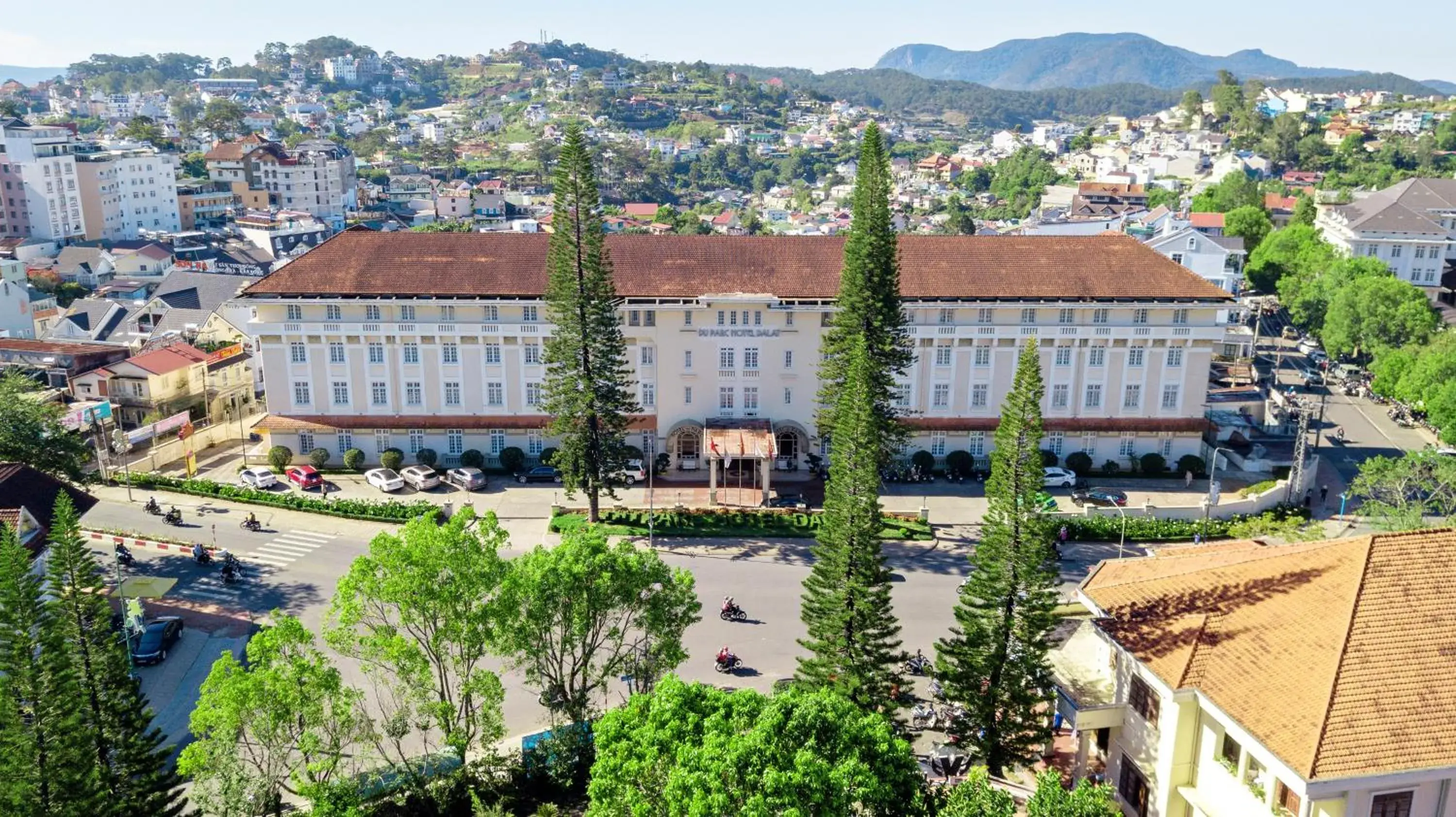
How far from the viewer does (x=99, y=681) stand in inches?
846

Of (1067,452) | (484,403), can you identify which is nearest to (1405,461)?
(1067,452)

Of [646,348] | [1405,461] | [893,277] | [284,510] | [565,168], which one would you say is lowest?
[284,510]

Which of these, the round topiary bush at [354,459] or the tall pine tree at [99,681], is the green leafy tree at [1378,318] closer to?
the round topiary bush at [354,459]

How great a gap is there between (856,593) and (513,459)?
25189mm

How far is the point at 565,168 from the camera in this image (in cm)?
4178

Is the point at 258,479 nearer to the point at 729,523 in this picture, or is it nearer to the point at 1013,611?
the point at 729,523

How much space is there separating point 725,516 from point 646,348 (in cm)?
910

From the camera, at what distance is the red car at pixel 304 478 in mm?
46250

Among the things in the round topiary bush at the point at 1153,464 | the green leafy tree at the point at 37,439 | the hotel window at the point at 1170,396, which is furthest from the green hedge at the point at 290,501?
the hotel window at the point at 1170,396

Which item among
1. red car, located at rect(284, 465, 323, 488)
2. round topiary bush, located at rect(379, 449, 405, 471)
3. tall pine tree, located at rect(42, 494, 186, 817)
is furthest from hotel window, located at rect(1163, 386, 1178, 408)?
tall pine tree, located at rect(42, 494, 186, 817)

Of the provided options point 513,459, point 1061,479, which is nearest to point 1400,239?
point 1061,479

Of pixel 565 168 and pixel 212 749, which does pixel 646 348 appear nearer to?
pixel 565 168

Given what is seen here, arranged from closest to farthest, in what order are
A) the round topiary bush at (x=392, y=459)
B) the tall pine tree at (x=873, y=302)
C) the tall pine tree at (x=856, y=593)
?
the tall pine tree at (x=856, y=593) → the tall pine tree at (x=873, y=302) → the round topiary bush at (x=392, y=459)

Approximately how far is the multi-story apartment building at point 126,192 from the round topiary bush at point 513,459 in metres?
79.9
